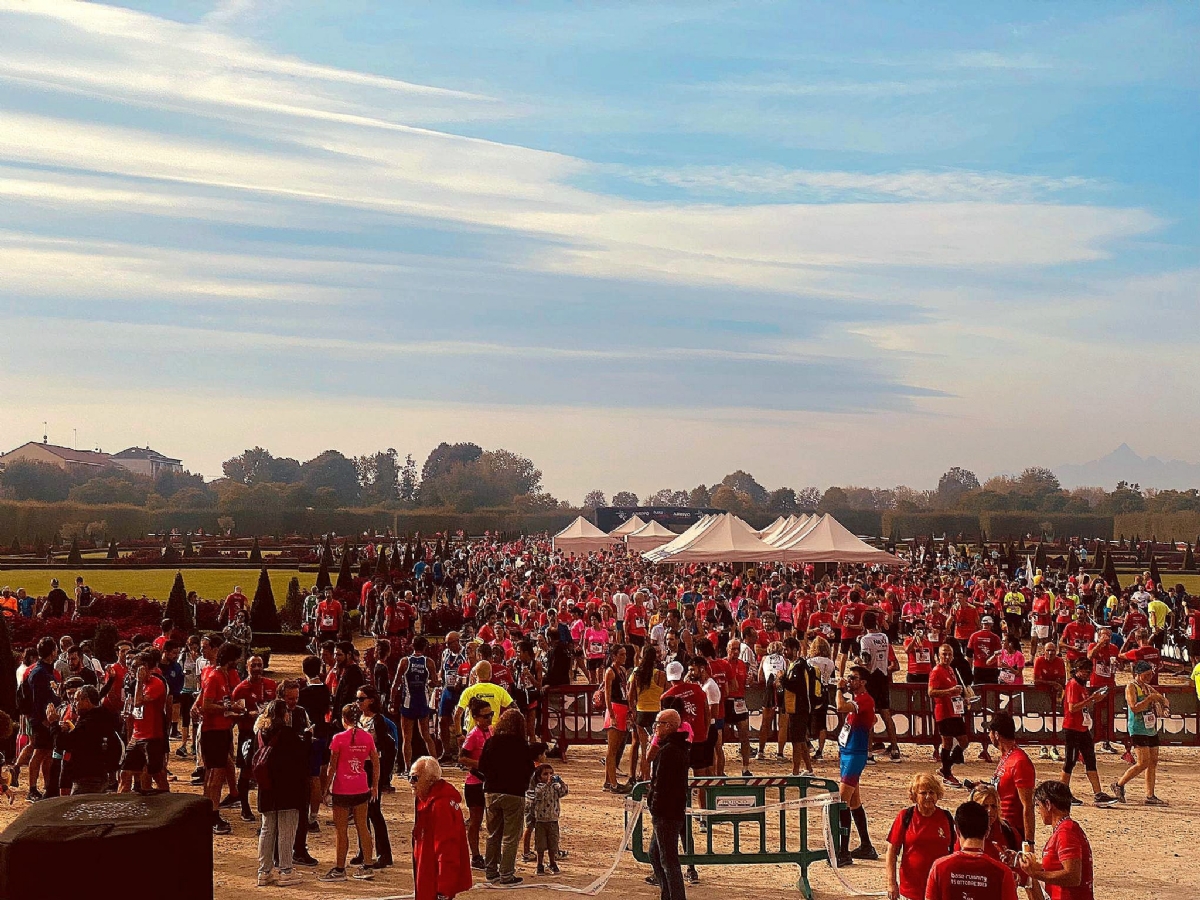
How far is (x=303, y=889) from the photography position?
421 inches

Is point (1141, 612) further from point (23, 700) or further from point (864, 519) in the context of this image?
point (864, 519)

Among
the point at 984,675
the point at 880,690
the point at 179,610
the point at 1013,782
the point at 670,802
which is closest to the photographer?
the point at 1013,782

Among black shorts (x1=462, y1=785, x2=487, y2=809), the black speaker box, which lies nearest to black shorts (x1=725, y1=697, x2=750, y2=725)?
black shorts (x1=462, y1=785, x2=487, y2=809)

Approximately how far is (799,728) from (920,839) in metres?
6.48

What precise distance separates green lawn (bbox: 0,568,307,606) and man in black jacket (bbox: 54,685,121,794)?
112ft

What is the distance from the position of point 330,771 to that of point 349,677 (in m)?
2.95

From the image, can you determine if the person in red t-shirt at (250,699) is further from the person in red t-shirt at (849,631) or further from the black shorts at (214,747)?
the person in red t-shirt at (849,631)

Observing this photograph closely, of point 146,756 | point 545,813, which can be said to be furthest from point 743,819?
point 146,756

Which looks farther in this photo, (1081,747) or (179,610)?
(179,610)

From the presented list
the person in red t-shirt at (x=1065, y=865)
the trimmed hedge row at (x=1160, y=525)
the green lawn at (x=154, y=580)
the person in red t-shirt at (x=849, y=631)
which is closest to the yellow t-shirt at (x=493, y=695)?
the person in red t-shirt at (x=1065, y=865)

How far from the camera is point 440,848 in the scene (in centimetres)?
876

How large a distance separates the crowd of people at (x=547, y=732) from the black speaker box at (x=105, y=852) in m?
2.63

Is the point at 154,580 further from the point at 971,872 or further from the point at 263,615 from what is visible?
the point at 971,872

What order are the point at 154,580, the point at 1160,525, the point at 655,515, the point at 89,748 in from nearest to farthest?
the point at 89,748 < the point at 154,580 < the point at 1160,525 < the point at 655,515
